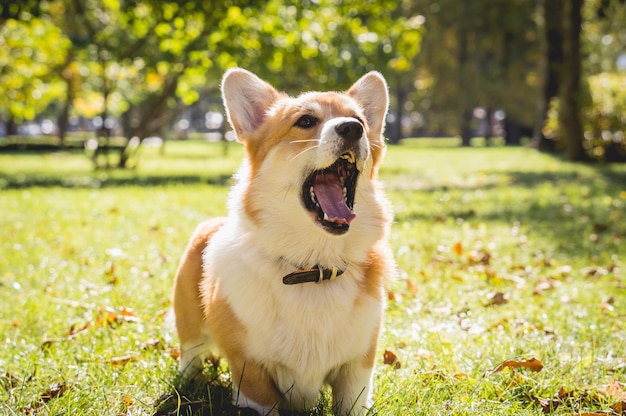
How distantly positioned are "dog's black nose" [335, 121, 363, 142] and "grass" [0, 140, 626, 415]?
0.83 metres

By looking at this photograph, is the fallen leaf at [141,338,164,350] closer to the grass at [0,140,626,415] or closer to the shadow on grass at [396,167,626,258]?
the grass at [0,140,626,415]

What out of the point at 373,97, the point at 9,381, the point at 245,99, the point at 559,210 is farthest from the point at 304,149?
the point at 559,210

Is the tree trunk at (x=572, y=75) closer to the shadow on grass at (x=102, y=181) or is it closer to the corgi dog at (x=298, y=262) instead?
the shadow on grass at (x=102, y=181)

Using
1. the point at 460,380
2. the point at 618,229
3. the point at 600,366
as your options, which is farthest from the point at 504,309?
the point at 618,229

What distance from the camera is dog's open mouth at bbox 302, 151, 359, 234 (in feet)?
9.27

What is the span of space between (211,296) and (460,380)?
142cm

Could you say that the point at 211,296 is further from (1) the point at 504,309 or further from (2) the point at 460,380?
(1) the point at 504,309

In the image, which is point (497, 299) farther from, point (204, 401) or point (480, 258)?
point (204, 401)

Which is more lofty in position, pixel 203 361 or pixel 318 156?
pixel 318 156

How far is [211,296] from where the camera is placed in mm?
2885

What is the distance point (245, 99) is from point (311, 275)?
43.9 inches

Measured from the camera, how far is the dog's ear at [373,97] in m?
3.38

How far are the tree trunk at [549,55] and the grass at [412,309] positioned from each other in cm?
1144

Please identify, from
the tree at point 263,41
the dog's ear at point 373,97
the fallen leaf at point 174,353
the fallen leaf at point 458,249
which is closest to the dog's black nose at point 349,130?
the dog's ear at point 373,97
